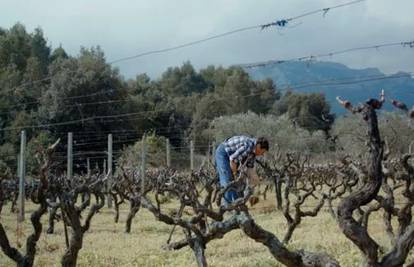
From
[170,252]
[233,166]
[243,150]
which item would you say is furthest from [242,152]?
[170,252]

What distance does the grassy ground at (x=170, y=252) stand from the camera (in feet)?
34.4

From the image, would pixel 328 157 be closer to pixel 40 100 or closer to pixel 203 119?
pixel 203 119

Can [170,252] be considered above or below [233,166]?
below

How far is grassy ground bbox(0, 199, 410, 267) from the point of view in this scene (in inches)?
413

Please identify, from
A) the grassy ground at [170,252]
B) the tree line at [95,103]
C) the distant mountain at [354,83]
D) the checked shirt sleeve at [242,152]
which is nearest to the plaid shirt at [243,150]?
the checked shirt sleeve at [242,152]

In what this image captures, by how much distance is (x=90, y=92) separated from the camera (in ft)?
156

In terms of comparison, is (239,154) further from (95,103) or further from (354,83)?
(95,103)

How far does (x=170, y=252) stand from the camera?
11.5m

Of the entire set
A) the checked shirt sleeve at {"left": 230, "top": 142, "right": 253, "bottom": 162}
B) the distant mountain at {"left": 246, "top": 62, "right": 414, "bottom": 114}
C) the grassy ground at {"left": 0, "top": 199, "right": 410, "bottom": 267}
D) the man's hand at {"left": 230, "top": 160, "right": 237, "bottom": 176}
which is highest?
the distant mountain at {"left": 246, "top": 62, "right": 414, "bottom": 114}

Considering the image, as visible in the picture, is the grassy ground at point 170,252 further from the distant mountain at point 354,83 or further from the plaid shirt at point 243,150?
the distant mountain at point 354,83

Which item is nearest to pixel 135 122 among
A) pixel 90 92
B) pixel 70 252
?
pixel 90 92

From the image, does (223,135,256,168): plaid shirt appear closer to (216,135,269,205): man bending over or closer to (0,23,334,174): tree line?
(216,135,269,205): man bending over

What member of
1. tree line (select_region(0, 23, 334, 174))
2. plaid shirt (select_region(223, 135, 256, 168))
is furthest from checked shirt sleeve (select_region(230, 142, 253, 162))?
tree line (select_region(0, 23, 334, 174))

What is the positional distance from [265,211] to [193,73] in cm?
5941
